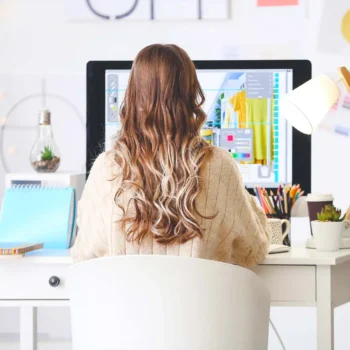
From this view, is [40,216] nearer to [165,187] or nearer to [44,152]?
[44,152]

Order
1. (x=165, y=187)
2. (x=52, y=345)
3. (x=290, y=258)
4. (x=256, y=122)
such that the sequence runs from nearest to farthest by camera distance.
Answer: (x=165, y=187) → (x=290, y=258) → (x=256, y=122) → (x=52, y=345)

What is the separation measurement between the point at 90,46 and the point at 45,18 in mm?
170

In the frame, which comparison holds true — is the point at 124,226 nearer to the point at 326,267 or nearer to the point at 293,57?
the point at 326,267

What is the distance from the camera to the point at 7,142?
268cm

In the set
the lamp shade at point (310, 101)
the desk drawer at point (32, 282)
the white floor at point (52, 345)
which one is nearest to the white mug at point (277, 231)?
the lamp shade at point (310, 101)

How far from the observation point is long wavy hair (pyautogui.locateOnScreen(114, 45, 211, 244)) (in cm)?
156

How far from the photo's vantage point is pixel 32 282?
5.88 ft

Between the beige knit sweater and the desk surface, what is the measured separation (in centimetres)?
5

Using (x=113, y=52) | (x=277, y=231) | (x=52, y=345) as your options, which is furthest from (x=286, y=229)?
(x=52, y=345)

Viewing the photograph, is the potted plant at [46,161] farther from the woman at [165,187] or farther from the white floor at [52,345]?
the white floor at [52,345]

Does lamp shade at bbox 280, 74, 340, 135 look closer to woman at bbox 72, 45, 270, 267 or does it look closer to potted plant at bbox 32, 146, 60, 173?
woman at bbox 72, 45, 270, 267

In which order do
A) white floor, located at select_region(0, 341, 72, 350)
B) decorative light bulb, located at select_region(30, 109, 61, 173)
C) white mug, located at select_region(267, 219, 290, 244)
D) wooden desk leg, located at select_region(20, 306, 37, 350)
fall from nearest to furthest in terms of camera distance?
white mug, located at select_region(267, 219, 290, 244), wooden desk leg, located at select_region(20, 306, 37, 350), decorative light bulb, located at select_region(30, 109, 61, 173), white floor, located at select_region(0, 341, 72, 350)

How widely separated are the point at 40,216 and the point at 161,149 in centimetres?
52

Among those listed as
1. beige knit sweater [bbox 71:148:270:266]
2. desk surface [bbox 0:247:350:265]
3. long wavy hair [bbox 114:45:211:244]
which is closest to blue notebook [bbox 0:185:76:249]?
desk surface [bbox 0:247:350:265]
